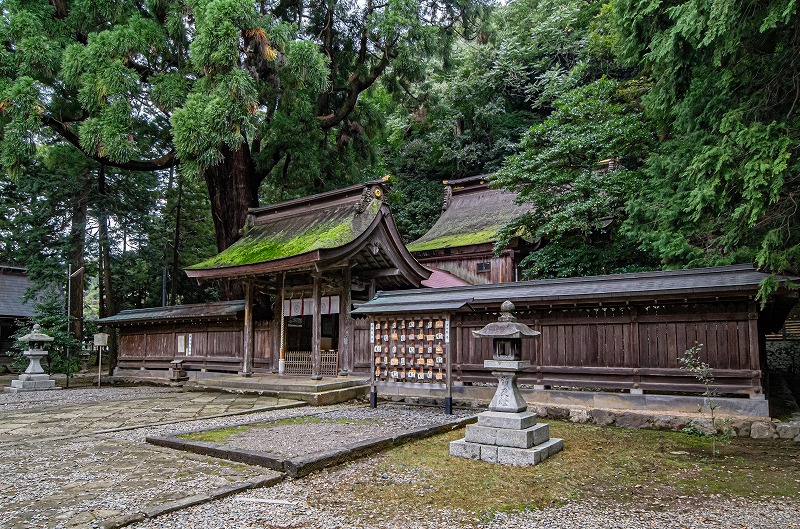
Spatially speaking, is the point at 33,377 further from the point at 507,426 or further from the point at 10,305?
the point at 507,426

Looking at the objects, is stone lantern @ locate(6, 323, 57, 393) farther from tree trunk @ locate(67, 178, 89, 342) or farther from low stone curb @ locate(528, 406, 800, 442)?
low stone curb @ locate(528, 406, 800, 442)

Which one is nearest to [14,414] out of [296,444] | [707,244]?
[296,444]

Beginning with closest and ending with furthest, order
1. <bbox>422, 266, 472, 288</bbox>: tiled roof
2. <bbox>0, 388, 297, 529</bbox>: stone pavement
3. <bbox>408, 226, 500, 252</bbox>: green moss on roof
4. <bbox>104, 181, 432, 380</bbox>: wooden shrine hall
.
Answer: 1. <bbox>0, 388, 297, 529</bbox>: stone pavement
2. <bbox>104, 181, 432, 380</bbox>: wooden shrine hall
3. <bbox>422, 266, 472, 288</bbox>: tiled roof
4. <bbox>408, 226, 500, 252</bbox>: green moss on roof

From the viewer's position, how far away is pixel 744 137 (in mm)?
6844

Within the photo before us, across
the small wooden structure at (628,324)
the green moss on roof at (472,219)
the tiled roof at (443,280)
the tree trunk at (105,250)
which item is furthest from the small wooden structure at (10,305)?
the small wooden structure at (628,324)

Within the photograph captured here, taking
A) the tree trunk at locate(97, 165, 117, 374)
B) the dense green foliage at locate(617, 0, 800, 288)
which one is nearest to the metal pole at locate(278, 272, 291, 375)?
the tree trunk at locate(97, 165, 117, 374)

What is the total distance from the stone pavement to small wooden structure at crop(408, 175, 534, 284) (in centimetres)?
1134

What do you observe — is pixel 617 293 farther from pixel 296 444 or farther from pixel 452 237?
pixel 452 237

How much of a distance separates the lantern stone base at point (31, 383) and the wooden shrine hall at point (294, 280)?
319cm

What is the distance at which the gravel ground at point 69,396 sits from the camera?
1228cm

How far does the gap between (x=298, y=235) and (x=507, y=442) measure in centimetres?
955

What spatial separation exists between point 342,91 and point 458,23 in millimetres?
5262

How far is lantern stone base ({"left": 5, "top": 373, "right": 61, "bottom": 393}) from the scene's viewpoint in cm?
1516

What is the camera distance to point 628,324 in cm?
925
